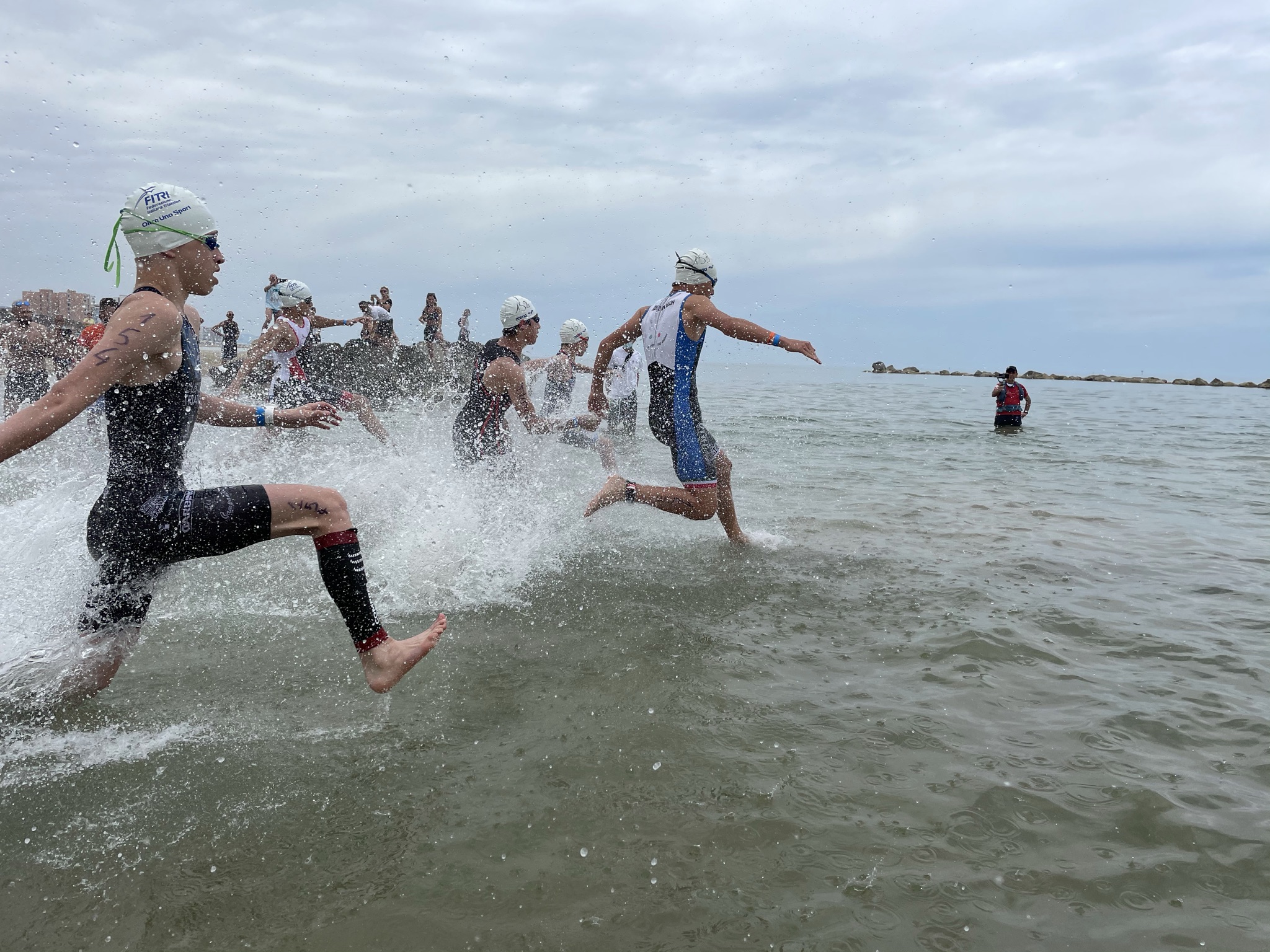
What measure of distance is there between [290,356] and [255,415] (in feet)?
23.0

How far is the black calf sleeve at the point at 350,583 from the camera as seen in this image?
3.11 metres

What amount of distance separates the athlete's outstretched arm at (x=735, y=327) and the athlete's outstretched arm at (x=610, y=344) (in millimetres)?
584

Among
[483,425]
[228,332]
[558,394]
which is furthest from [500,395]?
[228,332]

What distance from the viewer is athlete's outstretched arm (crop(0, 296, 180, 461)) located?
2.61 meters

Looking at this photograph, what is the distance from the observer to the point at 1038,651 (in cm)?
448

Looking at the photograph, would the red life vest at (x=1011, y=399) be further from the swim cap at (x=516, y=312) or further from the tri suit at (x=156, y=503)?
the tri suit at (x=156, y=503)

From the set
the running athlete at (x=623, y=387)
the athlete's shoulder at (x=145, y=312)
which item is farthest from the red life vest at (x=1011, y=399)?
the athlete's shoulder at (x=145, y=312)

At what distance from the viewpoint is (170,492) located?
10.0ft

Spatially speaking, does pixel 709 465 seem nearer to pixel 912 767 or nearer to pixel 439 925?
pixel 912 767

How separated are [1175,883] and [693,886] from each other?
154 cm

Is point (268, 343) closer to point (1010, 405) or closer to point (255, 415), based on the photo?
point (255, 415)

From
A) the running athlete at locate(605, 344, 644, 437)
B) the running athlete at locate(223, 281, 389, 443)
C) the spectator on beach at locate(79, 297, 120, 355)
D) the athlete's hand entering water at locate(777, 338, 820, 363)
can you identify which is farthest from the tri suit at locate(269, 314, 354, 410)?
the athlete's hand entering water at locate(777, 338, 820, 363)

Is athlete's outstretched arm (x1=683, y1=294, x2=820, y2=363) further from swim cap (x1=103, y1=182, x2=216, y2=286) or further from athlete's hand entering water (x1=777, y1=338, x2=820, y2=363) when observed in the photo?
swim cap (x1=103, y1=182, x2=216, y2=286)

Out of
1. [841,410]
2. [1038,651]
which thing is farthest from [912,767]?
[841,410]
